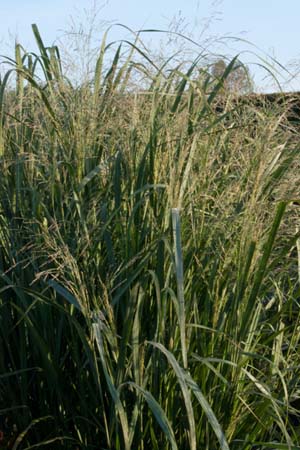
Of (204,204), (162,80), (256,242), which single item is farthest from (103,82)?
(256,242)

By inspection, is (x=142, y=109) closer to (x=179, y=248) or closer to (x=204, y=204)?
(x=204, y=204)

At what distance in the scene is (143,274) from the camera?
6.98 ft

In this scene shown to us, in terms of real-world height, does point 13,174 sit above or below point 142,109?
below

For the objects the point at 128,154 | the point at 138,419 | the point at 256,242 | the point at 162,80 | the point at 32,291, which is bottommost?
the point at 138,419

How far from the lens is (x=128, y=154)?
2.35 metres

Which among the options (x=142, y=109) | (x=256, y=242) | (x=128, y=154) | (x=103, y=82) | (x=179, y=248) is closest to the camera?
(x=179, y=248)

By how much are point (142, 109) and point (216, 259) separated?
0.68 metres

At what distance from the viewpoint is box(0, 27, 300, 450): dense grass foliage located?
2057 millimetres

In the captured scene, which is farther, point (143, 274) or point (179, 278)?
point (143, 274)

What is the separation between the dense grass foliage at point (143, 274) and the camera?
6.75 ft

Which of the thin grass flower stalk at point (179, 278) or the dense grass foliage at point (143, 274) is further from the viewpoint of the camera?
the dense grass foliage at point (143, 274)

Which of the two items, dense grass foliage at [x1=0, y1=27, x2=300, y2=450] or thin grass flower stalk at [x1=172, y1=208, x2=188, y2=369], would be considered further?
dense grass foliage at [x1=0, y1=27, x2=300, y2=450]

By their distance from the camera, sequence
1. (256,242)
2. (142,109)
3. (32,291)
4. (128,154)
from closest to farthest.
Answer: (256,242)
(32,291)
(128,154)
(142,109)

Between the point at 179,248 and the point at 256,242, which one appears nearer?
the point at 179,248
